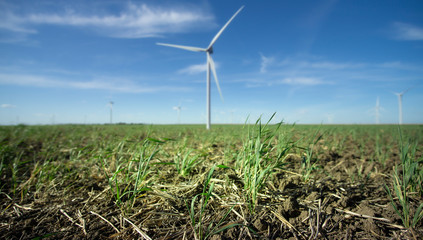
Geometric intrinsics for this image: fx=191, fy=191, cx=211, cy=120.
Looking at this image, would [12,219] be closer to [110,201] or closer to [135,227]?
[110,201]

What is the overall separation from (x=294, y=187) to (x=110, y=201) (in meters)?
2.20

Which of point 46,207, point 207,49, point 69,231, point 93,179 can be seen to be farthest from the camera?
point 207,49

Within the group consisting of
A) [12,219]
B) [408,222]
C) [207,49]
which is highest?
[207,49]

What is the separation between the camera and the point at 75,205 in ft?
7.29

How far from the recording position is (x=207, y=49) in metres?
20.0

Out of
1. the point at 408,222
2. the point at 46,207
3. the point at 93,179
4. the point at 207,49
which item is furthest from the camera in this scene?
the point at 207,49

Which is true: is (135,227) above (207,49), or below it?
below

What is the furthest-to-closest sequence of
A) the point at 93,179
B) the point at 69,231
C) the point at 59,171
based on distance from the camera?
the point at 59,171 → the point at 93,179 → the point at 69,231

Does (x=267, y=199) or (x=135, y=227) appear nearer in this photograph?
(x=135, y=227)

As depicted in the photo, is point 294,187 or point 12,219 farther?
point 294,187

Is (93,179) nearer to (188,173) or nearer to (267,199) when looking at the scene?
(188,173)

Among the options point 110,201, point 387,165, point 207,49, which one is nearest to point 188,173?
point 110,201

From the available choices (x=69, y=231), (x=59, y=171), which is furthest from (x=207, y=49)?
(x=69, y=231)

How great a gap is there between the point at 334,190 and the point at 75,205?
3.07m
